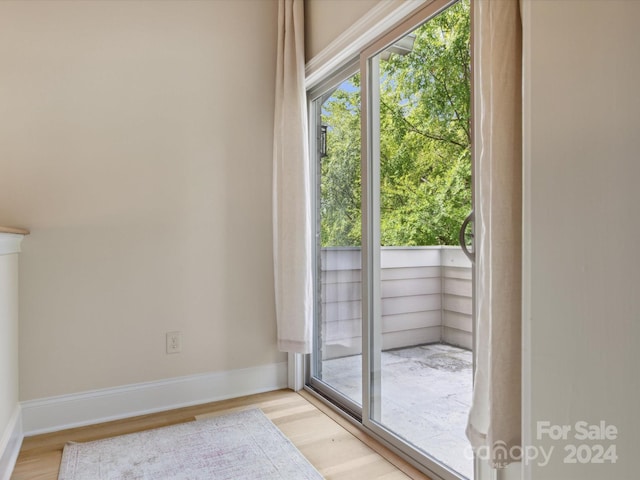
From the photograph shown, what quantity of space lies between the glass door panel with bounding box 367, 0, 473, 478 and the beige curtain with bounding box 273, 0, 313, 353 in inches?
19.1

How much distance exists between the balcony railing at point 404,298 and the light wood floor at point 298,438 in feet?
1.23

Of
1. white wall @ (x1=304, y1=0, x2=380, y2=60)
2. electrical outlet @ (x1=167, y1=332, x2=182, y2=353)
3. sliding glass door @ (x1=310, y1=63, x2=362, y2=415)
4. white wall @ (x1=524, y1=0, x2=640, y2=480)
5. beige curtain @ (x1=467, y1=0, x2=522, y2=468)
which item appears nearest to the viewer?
white wall @ (x1=524, y1=0, x2=640, y2=480)

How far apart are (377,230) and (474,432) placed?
99cm

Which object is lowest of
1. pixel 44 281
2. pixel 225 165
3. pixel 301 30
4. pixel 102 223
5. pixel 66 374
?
pixel 66 374

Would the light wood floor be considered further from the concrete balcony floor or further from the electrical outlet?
the electrical outlet

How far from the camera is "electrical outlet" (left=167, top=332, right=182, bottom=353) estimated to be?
2.33 metres

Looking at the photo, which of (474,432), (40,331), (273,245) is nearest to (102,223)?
(40,331)

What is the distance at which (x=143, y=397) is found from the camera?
7.41 ft

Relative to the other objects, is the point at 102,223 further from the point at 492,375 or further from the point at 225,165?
the point at 492,375

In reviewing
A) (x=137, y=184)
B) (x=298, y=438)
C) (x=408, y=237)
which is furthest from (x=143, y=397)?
(x=408, y=237)

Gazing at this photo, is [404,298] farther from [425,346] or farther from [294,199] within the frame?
[294,199]

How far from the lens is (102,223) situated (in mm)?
2176

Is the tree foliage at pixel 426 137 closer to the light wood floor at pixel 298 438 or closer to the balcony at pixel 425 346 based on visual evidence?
the balcony at pixel 425 346

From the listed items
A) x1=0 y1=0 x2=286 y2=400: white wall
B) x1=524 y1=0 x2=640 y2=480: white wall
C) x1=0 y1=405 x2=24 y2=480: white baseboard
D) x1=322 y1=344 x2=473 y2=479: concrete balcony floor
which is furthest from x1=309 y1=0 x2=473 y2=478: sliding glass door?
x1=0 y1=405 x2=24 y2=480: white baseboard
